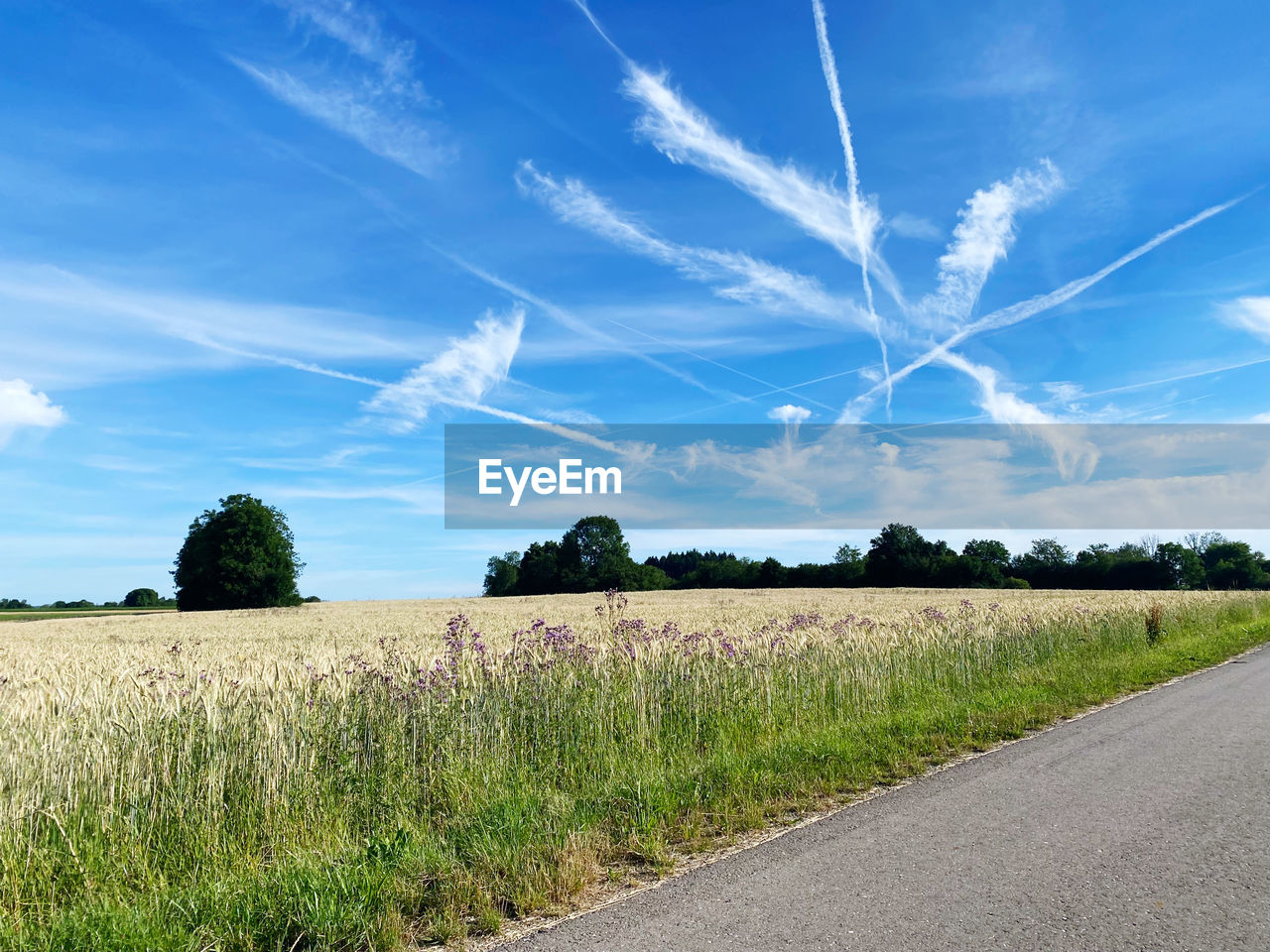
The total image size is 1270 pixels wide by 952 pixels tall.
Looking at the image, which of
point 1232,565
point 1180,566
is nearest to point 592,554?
point 1180,566

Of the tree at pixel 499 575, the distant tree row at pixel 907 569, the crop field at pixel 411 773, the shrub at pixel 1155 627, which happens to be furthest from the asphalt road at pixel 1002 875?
the tree at pixel 499 575

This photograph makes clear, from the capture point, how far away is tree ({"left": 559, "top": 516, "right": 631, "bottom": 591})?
92688 mm

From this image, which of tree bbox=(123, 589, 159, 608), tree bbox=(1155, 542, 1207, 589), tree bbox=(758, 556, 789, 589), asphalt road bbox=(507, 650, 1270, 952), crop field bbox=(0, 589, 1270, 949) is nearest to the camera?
asphalt road bbox=(507, 650, 1270, 952)

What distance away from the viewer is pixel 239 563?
207 ft

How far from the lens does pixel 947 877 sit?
15.6 feet

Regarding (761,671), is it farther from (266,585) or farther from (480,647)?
(266,585)

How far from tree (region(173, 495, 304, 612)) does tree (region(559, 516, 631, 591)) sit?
35.8 metres

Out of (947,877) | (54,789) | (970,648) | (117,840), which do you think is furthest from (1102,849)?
(970,648)

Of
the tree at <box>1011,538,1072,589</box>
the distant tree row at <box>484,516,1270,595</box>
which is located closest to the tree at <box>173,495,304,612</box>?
the distant tree row at <box>484,516,1270,595</box>

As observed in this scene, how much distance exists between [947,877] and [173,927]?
4.72 m

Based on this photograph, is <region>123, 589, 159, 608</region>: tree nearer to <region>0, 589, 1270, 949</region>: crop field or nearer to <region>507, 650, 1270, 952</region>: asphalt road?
<region>0, 589, 1270, 949</region>: crop field

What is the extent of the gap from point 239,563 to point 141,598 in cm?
7091

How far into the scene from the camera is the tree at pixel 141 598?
114688 mm

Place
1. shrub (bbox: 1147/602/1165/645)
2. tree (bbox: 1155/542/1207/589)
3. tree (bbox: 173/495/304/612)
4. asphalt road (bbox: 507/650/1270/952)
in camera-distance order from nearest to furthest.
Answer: asphalt road (bbox: 507/650/1270/952), shrub (bbox: 1147/602/1165/645), tree (bbox: 173/495/304/612), tree (bbox: 1155/542/1207/589)
